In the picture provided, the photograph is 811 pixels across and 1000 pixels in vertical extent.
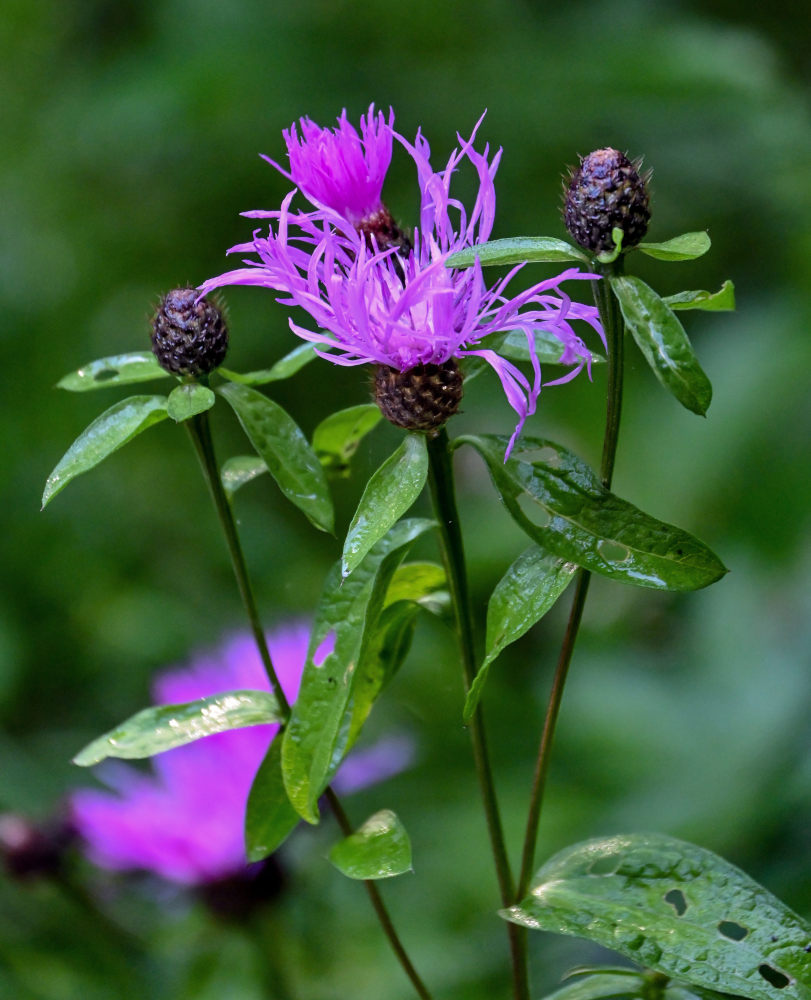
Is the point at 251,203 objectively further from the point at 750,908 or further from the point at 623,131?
the point at 750,908

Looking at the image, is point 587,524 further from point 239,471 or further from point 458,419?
point 458,419

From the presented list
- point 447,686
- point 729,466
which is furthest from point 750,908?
point 729,466

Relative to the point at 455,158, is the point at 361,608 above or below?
below

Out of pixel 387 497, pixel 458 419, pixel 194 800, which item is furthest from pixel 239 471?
pixel 458 419

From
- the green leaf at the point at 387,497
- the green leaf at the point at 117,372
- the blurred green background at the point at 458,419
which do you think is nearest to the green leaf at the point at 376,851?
the green leaf at the point at 387,497

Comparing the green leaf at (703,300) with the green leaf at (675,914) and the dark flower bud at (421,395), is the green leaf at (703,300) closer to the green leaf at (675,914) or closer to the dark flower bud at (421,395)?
the dark flower bud at (421,395)

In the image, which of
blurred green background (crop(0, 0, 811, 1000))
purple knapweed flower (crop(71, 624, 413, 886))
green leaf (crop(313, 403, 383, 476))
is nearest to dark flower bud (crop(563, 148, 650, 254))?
green leaf (crop(313, 403, 383, 476))
